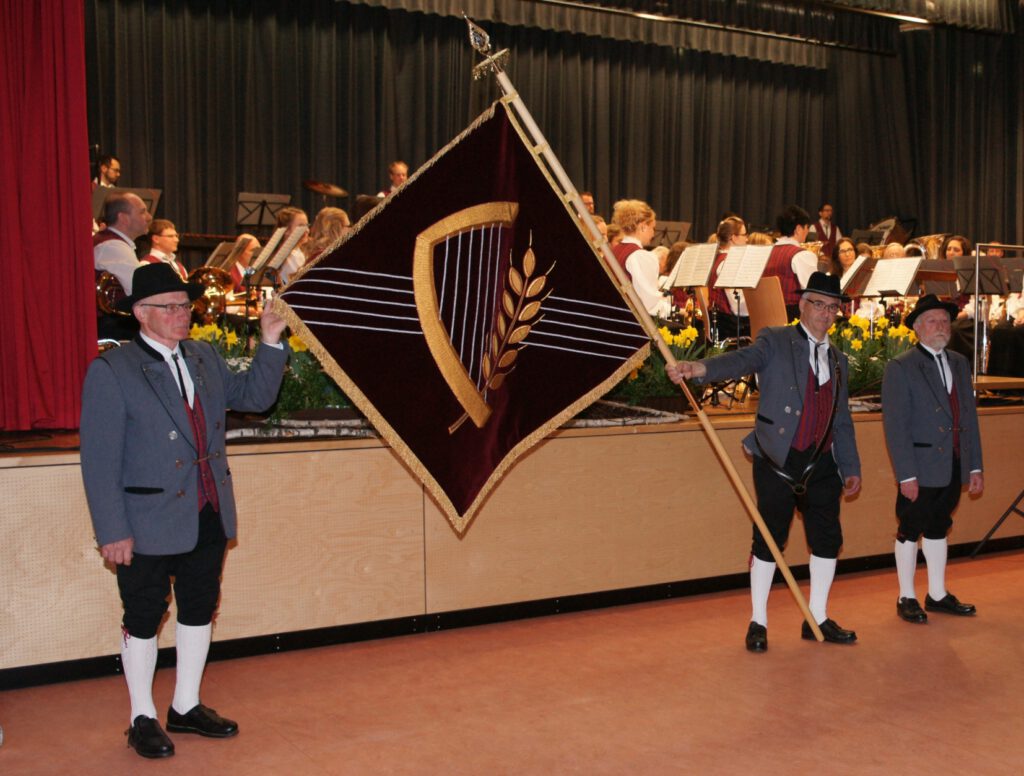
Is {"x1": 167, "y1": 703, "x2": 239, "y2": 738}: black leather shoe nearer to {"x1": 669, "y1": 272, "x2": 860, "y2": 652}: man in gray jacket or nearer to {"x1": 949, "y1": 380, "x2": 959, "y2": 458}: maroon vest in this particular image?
{"x1": 669, "y1": 272, "x2": 860, "y2": 652}: man in gray jacket

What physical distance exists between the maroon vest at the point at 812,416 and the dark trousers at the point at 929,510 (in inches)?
34.4

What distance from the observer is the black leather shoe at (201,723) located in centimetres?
421

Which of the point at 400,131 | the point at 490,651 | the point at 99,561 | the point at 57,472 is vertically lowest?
the point at 490,651

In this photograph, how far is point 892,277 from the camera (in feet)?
29.1

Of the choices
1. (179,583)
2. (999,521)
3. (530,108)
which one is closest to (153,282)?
(179,583)

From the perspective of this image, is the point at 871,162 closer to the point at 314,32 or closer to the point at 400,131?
the point at 400,131

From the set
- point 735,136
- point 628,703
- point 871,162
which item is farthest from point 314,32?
point 628,703

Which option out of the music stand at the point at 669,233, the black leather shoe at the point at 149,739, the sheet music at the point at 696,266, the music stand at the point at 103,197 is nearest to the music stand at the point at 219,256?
the music stand at the point at 103,197

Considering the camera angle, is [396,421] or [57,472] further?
[57,472]

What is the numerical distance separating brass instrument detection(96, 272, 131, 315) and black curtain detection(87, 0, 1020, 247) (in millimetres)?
6880

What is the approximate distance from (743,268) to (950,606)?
9.61 feet

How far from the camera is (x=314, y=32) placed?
14.1 m

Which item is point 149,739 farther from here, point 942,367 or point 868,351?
point 868,351

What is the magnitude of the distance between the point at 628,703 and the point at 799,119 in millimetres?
15306
